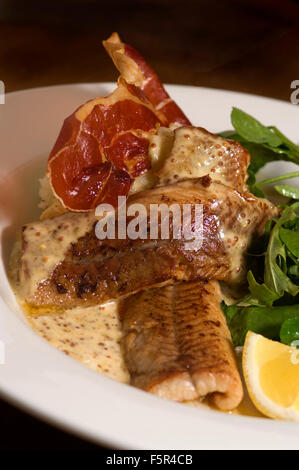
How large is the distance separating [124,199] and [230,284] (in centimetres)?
66

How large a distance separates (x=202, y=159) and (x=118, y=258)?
695 mm

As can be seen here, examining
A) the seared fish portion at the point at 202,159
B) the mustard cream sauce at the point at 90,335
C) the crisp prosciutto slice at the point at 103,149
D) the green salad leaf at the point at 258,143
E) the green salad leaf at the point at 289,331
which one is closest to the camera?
the mustard cream sauce at the point at 90,335

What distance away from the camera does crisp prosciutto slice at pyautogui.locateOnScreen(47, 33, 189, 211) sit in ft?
10.1

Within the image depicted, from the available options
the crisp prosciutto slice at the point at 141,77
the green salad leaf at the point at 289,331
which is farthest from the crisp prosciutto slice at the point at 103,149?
the green salad leaf at the point at 289,331

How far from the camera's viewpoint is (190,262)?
2.95 m

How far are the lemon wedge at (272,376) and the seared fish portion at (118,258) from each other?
0.45m

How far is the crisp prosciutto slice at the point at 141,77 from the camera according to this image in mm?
3711

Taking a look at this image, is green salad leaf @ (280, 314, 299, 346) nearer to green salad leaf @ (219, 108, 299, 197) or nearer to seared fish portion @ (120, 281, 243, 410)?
seared fish portion @ (120, 281, 243, 410)

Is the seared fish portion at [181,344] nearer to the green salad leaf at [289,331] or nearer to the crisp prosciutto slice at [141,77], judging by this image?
the green salad leaf at [289,331]

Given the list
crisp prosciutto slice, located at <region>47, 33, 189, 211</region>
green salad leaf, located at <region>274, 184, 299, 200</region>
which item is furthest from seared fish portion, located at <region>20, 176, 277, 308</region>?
green salad leaf, located at <region>274, 184, 299, 200</region>

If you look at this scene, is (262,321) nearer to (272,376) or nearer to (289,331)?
(289,331)

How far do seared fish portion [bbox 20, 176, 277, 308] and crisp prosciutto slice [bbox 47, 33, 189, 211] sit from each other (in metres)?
0.12

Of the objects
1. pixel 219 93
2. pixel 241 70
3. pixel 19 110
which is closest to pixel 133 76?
pixel 19 110

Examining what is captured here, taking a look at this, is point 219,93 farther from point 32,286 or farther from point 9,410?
point 9,410
